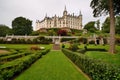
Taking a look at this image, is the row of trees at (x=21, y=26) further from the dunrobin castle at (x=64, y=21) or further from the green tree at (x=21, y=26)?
the dunrobin castle at (x=64, y=21)

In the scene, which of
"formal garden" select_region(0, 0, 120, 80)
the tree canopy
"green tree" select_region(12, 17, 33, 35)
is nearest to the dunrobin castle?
"green tree" select_region(12, 17, 33, 35)

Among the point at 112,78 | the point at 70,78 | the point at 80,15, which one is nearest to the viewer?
the point at 112,78

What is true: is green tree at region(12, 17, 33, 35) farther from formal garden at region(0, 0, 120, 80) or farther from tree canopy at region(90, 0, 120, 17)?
tree canopy at region(90, 0, 120, 17)

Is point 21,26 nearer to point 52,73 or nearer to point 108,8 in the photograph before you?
point 108,8

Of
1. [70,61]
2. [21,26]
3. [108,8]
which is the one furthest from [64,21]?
[70,61]

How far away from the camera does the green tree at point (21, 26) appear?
76.7 m

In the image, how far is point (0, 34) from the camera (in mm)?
84375

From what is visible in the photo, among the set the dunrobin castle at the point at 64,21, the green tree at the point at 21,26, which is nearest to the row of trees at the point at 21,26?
the green tree at the point at 21,26

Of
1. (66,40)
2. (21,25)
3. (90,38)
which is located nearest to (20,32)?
(21,25)

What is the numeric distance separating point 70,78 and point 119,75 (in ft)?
14.1

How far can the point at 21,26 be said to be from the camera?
7712 centimetres

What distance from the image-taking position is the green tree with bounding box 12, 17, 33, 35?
252ft

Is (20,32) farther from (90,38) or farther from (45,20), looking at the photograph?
(45,20)

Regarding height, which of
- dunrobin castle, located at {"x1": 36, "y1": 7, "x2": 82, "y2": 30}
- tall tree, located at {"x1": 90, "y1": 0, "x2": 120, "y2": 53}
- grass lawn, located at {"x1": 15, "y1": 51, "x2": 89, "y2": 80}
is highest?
dunrobin castle, located at {"x1": 36, "y1": 7, "x2": 82, "y2": 30}
